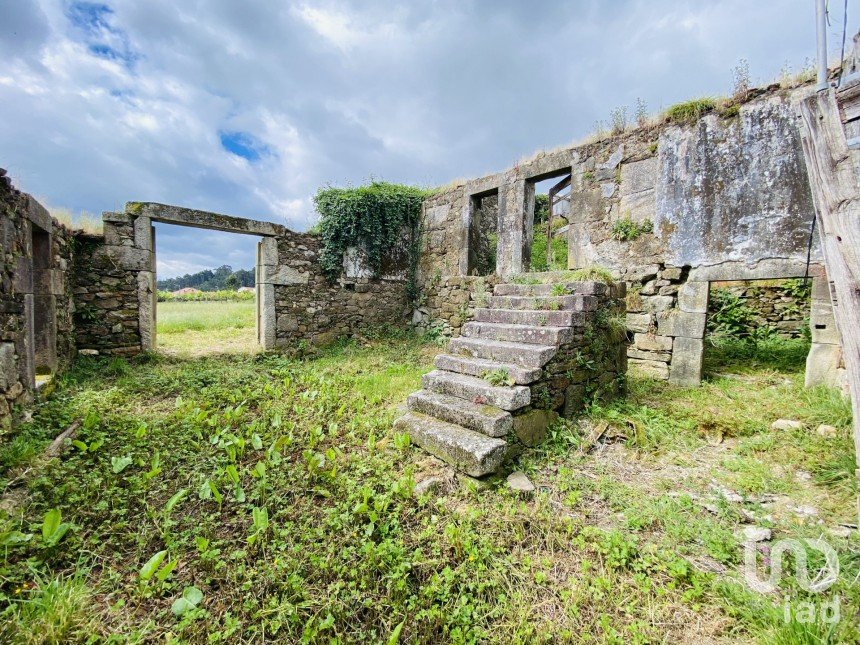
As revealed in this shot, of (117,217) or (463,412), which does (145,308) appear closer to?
(117,217)

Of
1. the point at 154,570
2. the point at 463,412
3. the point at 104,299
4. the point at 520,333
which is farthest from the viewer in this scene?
the point at 104,299

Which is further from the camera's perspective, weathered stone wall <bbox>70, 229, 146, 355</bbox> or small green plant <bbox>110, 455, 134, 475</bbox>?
weathered stone wall <bbox>70, 229, 146, 355</bbox>

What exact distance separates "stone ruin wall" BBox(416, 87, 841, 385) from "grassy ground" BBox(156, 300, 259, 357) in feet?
23.7

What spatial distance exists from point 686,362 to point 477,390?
3999mm

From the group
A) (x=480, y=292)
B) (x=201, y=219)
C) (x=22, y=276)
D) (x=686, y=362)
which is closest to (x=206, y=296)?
(x=201, y=219)

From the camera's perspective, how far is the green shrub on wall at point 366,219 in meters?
8.31

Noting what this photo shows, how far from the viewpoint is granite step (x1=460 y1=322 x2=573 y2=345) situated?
3.80 m

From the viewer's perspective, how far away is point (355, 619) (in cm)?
187

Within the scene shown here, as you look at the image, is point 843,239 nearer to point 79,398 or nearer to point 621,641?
point 621,641

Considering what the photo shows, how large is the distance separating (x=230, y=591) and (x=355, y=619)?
69cm

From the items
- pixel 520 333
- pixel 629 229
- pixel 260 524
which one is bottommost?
pixel 260 524

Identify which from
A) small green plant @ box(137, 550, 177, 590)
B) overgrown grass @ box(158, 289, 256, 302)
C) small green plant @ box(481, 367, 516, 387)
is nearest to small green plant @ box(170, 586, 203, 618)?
small green plant @ box(137, 550, 177, 590)

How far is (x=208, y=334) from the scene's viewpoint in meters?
9.55

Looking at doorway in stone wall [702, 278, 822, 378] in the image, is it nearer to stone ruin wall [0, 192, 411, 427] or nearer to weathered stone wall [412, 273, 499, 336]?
weathered stone wall [412, 273, 499, 336]
